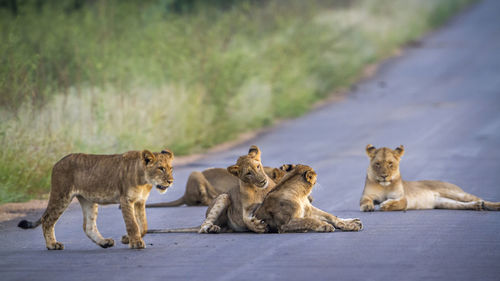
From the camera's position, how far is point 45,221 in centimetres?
891

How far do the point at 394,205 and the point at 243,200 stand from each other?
2.44 m

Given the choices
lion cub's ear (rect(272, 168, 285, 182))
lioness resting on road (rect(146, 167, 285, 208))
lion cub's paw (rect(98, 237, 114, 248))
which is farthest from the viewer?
lioness resting on road (rect(146, 167, 285, 208))

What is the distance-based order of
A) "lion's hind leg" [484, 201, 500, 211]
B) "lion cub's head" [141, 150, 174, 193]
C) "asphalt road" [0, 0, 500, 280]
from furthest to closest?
"lion's hind leg" [484, 201, 500, 211]
"lion cub's head" [141, 150, 174, 193]
"asphalt road" [0, 0, 500, 280]

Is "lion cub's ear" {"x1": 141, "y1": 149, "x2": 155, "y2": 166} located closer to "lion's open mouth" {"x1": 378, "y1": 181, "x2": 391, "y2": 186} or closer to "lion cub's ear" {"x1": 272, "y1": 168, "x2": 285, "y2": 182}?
"lion cub's ear" {"x1": 272, "y1": 168, "x2": 285, "y2": 182}

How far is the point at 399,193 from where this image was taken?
1133 cm

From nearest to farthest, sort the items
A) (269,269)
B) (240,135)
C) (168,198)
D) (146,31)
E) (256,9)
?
(269,269)
(168,198)
(240,135)
(146,31)
(256,9)

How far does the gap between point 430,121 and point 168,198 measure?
10.3 m

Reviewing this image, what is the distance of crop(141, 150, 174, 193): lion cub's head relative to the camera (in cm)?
859

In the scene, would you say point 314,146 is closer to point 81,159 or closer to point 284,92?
point 284,92

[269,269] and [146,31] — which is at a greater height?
[146,31]

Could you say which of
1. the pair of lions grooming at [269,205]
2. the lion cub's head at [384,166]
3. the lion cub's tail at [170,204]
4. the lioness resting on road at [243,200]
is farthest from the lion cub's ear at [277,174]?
the lion cub's tail at [170,204]

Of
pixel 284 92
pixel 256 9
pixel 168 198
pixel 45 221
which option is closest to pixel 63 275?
pixel 45 221

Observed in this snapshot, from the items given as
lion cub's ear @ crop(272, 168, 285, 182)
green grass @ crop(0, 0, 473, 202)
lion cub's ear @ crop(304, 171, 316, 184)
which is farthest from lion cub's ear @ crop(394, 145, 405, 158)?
green grass @ crop(0, 0, 473, 202)

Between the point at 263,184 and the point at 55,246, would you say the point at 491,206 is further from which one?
the point at 55,246
